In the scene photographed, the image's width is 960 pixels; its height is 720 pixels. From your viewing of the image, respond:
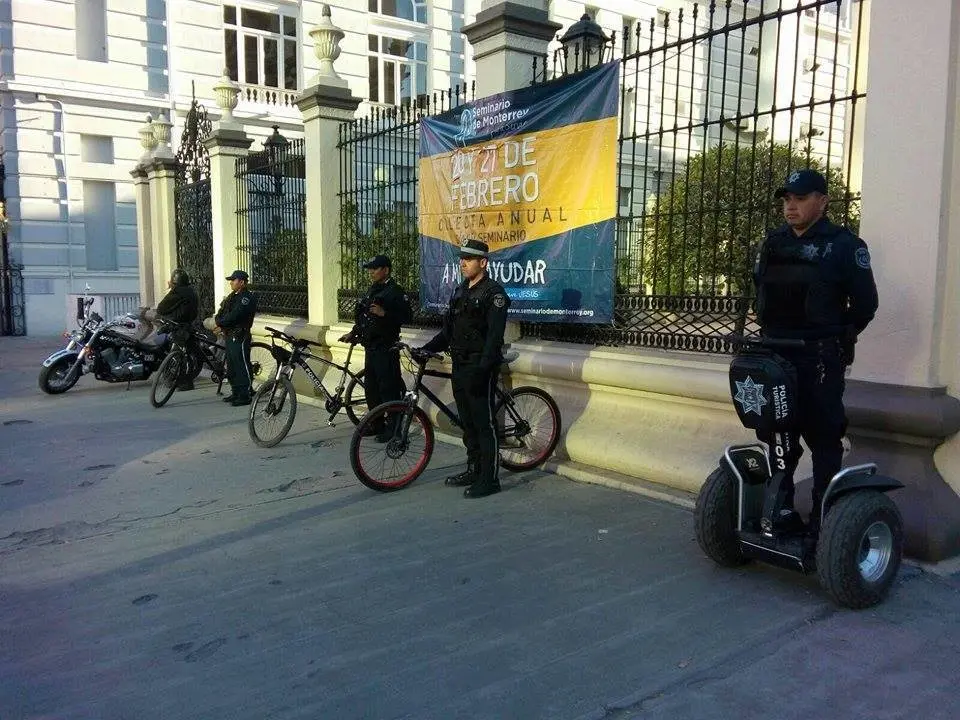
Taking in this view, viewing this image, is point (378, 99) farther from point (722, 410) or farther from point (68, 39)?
point (722, 410)

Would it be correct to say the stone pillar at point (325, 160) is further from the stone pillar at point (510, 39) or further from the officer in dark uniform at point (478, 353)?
the officer in dark uniform at point (478, 353)

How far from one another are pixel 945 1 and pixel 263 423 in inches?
231

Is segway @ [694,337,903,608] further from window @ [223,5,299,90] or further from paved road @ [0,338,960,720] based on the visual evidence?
window @ [223,5,299,90]

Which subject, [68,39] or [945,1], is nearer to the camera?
[945,1]

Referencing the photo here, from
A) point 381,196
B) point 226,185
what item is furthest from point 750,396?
point 226,185

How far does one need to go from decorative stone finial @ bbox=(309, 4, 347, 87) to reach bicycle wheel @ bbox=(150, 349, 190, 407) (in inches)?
141

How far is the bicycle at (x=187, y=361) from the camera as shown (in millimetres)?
9555

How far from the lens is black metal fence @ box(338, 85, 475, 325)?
8195 mm

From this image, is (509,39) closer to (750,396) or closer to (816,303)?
(816,303)

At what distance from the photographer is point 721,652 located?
331 cm

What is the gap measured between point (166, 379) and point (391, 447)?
4.86m

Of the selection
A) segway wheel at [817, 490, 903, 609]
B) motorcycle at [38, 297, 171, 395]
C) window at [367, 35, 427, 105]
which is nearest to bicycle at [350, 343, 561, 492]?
segway wheel at [817, 490, 903, 609]

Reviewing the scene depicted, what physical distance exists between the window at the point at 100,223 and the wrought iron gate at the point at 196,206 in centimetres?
889

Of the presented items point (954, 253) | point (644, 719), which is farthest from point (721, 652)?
point (954, 253)
